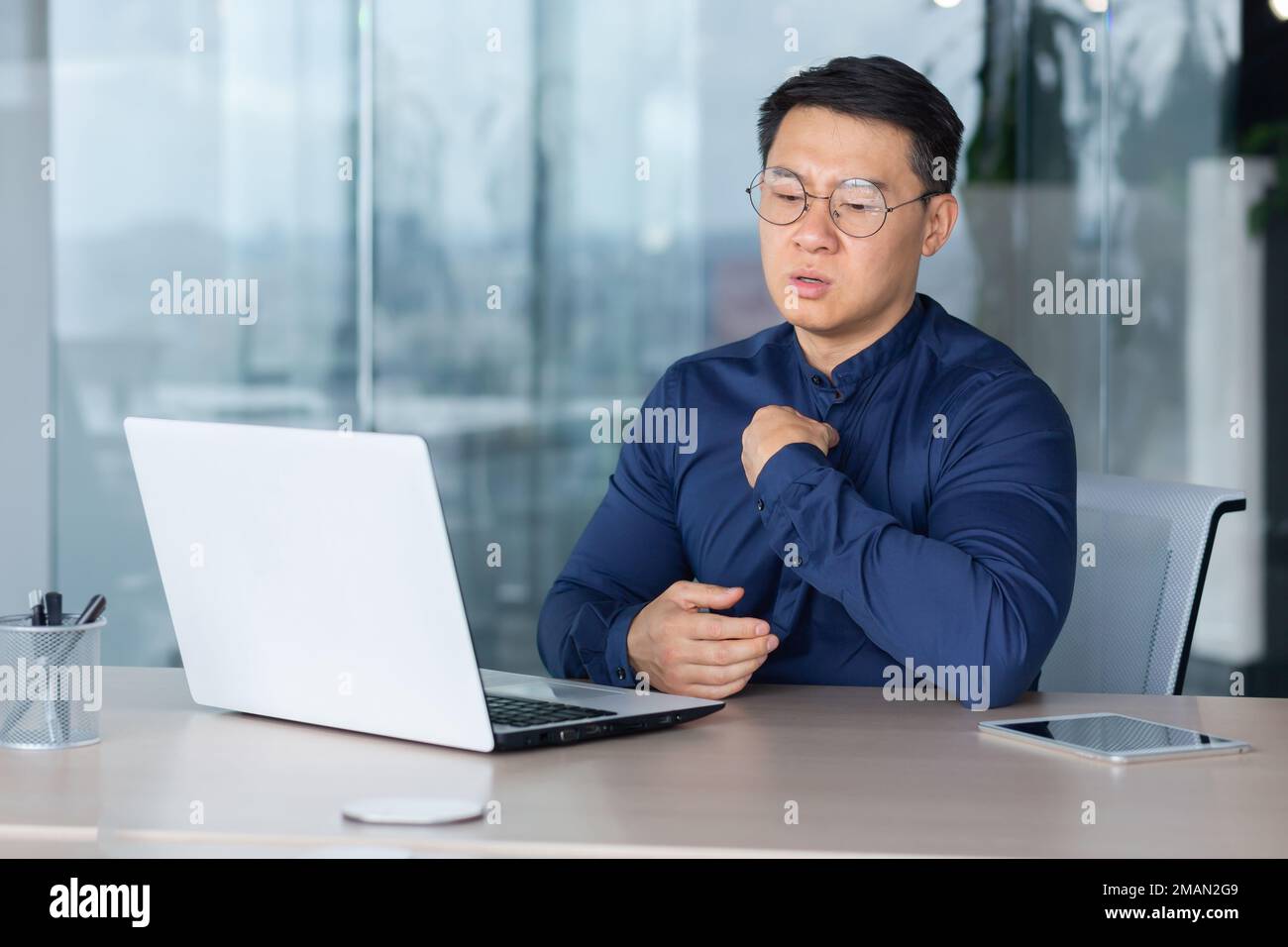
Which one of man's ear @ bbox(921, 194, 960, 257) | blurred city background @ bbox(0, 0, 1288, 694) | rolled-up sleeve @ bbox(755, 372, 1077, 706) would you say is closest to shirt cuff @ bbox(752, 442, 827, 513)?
rolled-up sleeve @ bbox(755, 372, 1077, 706)

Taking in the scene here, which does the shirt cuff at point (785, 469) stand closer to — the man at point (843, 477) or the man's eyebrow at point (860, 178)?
the man at point (843, 477)

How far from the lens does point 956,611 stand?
1647 mm

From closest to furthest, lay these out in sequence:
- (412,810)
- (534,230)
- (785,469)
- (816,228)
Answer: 1. (412,810)
2. (785,469)
3. (816,228)
4. (534,230)

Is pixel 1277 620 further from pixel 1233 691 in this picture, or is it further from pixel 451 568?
pixel 451 568

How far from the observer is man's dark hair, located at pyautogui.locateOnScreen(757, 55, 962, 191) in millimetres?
2006

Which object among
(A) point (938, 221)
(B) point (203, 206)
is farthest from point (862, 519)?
(B) point (203, 206)

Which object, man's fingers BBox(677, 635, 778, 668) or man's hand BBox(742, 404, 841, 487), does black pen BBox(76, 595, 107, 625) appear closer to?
man's fingers BBox(677, 635, 778, 668)

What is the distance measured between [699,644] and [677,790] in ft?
1.39

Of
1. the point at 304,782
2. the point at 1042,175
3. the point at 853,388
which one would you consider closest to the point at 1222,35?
the point at 1042,175

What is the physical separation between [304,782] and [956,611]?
75cm

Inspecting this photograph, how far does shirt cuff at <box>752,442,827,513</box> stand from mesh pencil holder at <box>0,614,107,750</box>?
30.4 inches

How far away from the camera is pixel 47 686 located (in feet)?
4.68

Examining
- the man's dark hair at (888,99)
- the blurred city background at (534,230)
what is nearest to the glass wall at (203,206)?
the blurred city background at (534,230)

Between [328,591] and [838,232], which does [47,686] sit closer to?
[328,591]
